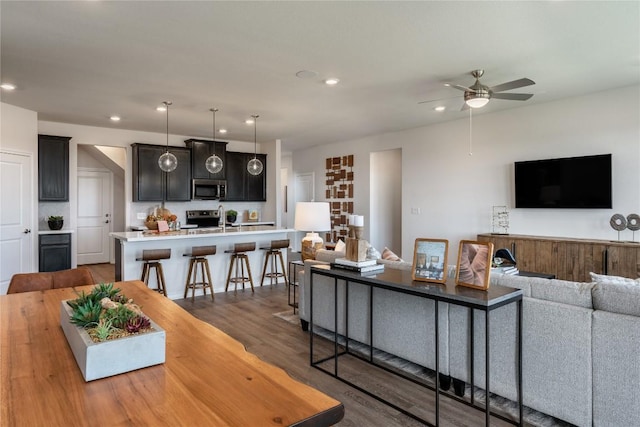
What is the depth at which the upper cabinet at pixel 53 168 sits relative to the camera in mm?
5930

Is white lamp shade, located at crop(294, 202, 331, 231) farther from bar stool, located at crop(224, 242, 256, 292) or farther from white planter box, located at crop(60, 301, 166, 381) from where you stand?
white planter box, located at crop(60, 301, 166, 381)

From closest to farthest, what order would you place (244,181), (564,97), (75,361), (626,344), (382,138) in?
(75,361), (626,344), (564,97), (382,138), (244,181)

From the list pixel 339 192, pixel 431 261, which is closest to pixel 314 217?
pixel 431 261

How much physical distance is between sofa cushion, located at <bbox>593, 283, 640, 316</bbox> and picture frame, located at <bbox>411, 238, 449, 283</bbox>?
31.7 inches

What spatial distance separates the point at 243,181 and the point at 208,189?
83 cm

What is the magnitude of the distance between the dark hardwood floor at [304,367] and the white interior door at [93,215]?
4.43m

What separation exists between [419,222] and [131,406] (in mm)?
6366

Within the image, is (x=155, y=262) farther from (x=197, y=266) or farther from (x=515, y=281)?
(x=515, y=281)

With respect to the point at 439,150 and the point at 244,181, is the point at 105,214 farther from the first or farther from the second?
the point at 439,150

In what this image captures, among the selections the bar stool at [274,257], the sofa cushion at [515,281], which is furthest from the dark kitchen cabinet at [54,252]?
the sofa cushion at [515,281]

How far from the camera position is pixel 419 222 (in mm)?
6840

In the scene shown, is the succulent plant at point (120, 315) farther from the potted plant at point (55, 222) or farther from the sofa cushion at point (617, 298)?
the potted plant at point (55, 222)

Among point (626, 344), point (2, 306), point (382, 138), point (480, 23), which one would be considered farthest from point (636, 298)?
point (382, 138)

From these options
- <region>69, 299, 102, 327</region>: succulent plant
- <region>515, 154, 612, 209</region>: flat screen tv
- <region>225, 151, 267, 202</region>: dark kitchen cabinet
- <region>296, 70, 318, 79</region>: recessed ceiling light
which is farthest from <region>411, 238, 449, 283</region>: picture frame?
<region>225, 151, 267, 202</region>: dark kitchen cabinet
